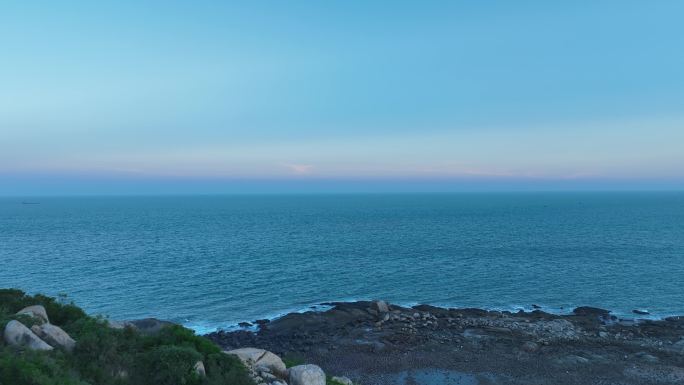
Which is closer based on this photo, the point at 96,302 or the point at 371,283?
the point at 96,302

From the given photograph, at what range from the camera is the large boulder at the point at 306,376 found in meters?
20.8

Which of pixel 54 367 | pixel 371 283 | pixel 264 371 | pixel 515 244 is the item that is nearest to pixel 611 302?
pixel 371 283

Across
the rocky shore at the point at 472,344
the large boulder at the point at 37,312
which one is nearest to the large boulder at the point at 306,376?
the large boulder at the point at 37,312

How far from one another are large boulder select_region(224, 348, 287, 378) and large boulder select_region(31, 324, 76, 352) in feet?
23.5

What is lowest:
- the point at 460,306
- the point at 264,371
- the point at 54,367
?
the point at 460,306

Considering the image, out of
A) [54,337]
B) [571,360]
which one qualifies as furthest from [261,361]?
[571,360]

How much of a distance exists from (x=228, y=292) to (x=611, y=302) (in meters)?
52.7

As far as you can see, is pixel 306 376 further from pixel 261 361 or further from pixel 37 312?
pixel 37 312

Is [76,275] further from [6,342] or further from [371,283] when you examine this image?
[6,342]

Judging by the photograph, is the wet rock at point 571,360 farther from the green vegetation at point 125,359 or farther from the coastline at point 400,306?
the green vegetation at point 125,359

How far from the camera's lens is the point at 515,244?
10350 centimetres

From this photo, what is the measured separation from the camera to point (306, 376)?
68.6ft

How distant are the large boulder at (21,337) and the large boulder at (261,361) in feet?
27.1

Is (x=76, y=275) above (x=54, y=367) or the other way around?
the other way around
